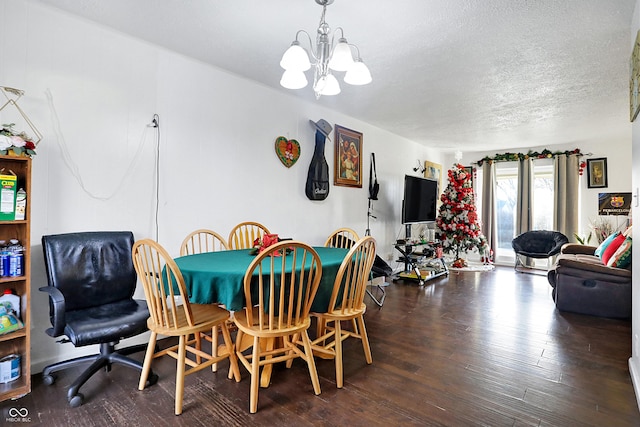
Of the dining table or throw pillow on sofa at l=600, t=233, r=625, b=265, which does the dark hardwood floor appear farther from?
throw pillow on sofa at l=600, t=233, r=625, b=265

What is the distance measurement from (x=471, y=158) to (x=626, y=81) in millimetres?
4097

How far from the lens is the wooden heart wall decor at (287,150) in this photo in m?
3.83

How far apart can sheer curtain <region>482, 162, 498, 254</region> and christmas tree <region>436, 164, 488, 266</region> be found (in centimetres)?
70

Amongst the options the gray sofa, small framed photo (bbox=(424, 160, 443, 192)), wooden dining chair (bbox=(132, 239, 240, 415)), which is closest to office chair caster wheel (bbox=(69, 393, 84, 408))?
wooden dining chair (bbox=(132, 239, 240, 415))

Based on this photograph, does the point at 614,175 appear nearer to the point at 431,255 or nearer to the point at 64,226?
the point at 431,255

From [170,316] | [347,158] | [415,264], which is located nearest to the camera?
[170,316]

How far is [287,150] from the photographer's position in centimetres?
391

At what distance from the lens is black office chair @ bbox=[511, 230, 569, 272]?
5453 mm

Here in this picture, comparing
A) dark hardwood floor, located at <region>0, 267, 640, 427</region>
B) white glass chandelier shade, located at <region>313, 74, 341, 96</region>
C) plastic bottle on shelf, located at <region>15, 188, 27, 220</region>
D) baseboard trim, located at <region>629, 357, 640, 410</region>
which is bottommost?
dark hardwood floor, located at <region>0, 267, 640, 427</region>

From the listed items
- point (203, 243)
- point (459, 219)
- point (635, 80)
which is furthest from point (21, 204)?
point (459, 219)

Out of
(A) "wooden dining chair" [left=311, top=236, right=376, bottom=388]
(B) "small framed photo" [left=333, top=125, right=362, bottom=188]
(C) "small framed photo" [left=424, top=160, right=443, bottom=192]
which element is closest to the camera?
(A) "wooden dining chair" [left=311, top=236, right=376, bottom=388]

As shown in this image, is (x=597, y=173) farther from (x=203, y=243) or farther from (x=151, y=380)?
(x=151, y=380)

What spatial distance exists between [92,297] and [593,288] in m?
4.60

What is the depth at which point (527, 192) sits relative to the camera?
6602 millimetres
